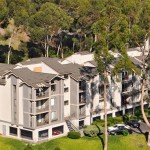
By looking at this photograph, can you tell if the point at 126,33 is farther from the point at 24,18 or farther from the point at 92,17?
the point at 92,17

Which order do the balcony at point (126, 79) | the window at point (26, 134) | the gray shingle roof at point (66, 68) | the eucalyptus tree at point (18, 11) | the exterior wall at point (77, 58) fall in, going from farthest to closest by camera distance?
the eucalyptus tree at point (18, 11) < the exterior wall at point (77, 58) < the balcony at point (126, 79) < the gray shingle roof at point (66, 68) < the window at point (26, 134)

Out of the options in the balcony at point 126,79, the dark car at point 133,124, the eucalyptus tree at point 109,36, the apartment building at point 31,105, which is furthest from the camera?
the balcony at point 126,79

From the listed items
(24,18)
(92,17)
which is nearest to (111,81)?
(24,18)

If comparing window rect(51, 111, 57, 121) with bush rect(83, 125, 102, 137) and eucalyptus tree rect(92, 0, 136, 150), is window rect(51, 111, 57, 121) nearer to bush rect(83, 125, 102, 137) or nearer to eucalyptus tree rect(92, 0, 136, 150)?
bush rect(83, 125, 102, 137)

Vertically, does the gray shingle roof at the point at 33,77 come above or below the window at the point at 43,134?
above

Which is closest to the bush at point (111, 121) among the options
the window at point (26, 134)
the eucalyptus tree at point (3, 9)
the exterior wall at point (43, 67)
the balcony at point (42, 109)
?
the balcony at point (42, 109)

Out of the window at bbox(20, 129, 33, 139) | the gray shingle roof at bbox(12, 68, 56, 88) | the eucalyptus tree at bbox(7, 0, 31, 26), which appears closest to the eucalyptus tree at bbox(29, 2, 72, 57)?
the eucalyptus tree at bbox(7, 0, 31, 26)

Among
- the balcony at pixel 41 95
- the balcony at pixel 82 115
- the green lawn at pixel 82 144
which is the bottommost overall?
the green lawn at pixel 82 144

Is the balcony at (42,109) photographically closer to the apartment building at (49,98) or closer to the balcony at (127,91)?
the apartment building at (49,98)

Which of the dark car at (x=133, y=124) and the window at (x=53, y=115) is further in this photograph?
the dark car at (x=133, y=124)

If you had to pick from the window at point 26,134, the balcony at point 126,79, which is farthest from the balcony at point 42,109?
the balcony at point 126,79
